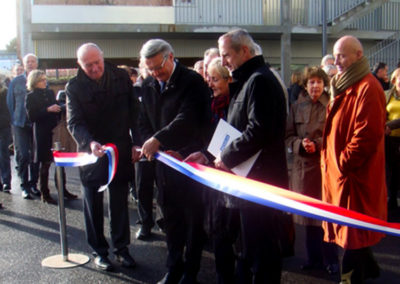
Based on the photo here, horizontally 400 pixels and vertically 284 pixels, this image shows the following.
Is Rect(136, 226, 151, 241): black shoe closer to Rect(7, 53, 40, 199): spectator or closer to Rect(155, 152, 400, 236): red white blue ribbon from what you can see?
Rect(155, 152, 400, 236): red white blue ribbon

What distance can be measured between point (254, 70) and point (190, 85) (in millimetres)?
951

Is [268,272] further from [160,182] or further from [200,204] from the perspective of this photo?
[160,182]

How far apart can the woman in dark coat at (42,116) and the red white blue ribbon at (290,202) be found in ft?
15.1

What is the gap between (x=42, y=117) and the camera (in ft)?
24.6

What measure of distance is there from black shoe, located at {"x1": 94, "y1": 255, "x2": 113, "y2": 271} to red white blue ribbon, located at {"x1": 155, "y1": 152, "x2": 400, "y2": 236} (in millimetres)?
1789

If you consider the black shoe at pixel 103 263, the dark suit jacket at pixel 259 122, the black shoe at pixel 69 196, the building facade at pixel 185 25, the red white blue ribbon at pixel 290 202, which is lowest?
the black shoe at pixel 103 263

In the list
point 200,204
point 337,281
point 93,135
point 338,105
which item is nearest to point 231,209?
point 200,204

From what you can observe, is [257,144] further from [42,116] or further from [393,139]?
[42,116]

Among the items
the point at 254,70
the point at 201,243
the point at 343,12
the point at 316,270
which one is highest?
the point at 343,12

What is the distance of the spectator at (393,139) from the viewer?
625 cm

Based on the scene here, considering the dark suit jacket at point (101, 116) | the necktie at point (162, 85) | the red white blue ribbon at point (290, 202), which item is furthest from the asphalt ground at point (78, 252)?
the necktie at point (162, 85)

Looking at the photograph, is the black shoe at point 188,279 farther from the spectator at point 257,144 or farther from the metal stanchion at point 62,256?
the metal stanchion at point 62,256

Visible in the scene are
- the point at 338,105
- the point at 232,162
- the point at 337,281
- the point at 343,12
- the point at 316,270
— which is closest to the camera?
the point at 232,162

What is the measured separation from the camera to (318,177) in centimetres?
449
